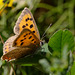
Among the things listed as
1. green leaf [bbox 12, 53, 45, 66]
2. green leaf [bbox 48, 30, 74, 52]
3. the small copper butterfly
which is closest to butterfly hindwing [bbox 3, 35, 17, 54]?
the small copper butterfly

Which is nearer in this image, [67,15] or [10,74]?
[10,74]

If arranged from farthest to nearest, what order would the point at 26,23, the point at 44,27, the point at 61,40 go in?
the point at 44,27
the point at 26,23
the point at 61,40

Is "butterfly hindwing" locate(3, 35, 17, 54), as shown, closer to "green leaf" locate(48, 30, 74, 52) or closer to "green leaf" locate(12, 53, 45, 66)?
"green leaf" locate(12, 53, 45, 66)

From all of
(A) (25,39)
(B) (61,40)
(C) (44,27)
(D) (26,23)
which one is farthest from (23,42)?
(C) (44,27)

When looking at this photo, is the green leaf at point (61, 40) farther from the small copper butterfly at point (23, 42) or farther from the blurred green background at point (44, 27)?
the small copper butterfly at point (23, 42)

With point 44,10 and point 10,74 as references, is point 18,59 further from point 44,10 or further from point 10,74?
point 44,10

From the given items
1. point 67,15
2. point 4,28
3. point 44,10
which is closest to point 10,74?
point 4,28

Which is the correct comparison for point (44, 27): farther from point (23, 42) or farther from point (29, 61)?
point (29, 61)
